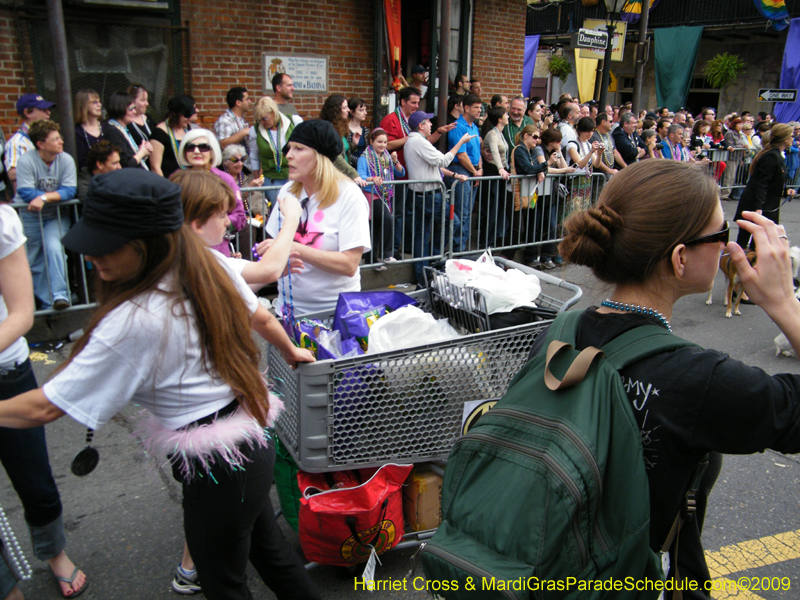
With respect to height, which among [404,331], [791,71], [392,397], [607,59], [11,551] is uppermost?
[791,71]

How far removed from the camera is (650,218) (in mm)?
1523

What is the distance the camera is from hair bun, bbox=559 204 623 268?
1.56m

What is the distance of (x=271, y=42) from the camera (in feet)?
29.2

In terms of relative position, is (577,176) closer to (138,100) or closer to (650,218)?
(138,100)

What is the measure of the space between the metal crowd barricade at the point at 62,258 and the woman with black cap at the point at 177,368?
3.96 meters

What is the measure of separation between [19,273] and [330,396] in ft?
4.04

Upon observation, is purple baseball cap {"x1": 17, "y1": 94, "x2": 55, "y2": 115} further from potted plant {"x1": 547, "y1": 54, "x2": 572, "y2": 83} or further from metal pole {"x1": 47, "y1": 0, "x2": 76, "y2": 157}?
potted plant {"x1": 547, "y1": 54, "x2": 572, "y2": 83}

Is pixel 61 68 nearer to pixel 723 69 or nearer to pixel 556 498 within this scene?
pixel 556 498

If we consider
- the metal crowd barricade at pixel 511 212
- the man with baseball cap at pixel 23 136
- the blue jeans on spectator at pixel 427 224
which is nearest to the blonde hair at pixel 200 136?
the man with baseball cap at pixel 23 136

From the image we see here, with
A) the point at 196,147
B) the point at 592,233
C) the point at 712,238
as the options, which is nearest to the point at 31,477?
the point at 592,233

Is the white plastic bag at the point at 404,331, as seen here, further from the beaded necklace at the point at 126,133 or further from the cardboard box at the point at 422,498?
the beaded necklace at the point at 126,133

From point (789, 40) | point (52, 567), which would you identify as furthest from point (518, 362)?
point (789, 40)

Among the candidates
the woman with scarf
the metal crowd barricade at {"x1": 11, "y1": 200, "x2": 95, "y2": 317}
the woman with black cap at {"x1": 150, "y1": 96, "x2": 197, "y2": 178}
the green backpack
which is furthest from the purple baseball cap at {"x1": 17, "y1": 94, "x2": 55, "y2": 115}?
the green backpack

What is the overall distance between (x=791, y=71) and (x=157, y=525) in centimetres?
2540
